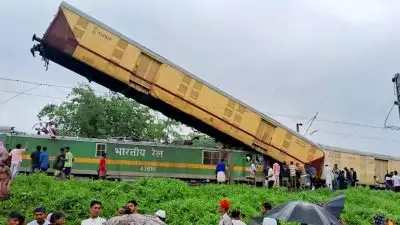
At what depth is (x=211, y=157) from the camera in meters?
22.0

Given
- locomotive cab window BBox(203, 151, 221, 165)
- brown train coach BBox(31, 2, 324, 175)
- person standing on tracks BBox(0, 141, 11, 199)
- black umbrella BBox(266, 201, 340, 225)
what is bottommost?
→ black umbrella BBox(266, 201, 340, 225)

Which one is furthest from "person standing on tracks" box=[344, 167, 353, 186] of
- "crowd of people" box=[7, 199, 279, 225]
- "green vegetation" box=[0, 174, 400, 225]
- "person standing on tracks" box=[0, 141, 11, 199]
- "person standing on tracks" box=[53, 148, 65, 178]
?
"crowd of people" box=[7, 199, 279, 225]

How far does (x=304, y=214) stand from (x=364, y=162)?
2319 cm

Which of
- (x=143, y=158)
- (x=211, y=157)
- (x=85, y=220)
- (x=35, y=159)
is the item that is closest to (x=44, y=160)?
(x=35, y=159)

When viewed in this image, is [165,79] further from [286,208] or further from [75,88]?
[75,88]

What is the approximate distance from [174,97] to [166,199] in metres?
6.41

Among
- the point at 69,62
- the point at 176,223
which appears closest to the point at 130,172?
the point at 69,62

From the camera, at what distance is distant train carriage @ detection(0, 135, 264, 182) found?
63.9 feet

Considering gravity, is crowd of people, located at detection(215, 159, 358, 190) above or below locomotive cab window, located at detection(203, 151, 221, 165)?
below

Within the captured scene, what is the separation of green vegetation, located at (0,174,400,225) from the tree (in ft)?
66.8

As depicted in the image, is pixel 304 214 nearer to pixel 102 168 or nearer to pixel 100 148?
pixel 102 168

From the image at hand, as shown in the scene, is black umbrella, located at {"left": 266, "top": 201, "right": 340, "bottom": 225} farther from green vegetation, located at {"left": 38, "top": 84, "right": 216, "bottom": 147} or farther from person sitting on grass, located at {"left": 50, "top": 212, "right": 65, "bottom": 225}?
green vegetation, located at {"left": 38, "top": 84, "right": 216, "bottom": 147}

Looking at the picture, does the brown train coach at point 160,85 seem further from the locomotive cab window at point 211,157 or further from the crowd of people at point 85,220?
the crowd of people at point 85,220

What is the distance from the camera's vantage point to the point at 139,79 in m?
19.2
